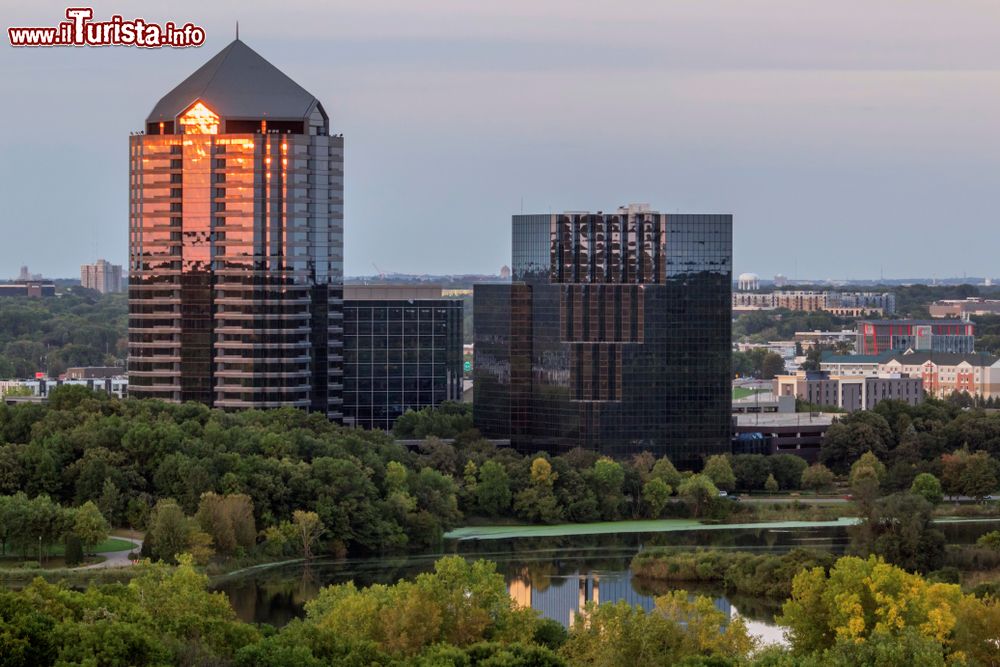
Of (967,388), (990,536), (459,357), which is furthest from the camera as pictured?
(967,388)

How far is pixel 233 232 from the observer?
112 m

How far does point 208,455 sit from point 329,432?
34.5 feet

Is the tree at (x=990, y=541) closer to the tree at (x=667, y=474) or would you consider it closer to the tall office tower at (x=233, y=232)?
the tree at (x=667, y=474)

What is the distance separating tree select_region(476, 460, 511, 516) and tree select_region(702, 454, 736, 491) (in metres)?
10.7

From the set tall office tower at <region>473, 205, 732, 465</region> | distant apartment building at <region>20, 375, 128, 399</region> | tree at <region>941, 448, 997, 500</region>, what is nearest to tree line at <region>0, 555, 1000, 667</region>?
tree at <region>941, 448, 997, 500</region>

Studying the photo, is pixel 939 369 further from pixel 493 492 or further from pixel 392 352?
pixel 493 492

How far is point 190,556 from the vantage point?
77.4 metres

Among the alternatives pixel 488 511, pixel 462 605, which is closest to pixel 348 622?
pixel 462 605

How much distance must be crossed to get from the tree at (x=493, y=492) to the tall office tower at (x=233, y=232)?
46.8ft

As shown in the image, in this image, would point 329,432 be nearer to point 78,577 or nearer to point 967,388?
point 78,577

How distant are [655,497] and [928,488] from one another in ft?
38.4

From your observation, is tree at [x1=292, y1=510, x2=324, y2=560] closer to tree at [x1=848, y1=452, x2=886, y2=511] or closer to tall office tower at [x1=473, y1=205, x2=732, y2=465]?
tree at [x1=848, y1=452, x2=886, y2=511]


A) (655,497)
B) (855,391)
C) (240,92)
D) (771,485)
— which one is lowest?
(655,497)

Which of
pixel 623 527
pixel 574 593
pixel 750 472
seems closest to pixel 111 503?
pixel 574 593
